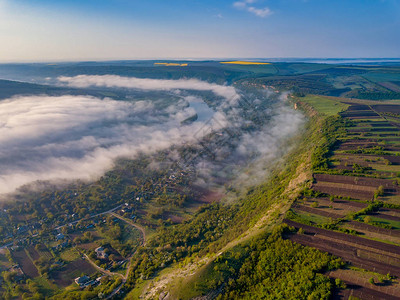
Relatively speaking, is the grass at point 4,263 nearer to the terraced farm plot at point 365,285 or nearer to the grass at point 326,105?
the terraced farm plot at point 365,285

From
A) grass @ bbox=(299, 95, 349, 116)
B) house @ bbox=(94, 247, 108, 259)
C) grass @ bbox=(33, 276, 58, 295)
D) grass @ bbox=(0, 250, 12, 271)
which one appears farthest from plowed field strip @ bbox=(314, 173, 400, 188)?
grass @ bbox=(0, 250, 12, 271)

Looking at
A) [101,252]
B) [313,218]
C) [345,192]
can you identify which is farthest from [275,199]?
[101,252]

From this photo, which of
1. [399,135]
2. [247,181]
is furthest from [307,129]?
[247,181]

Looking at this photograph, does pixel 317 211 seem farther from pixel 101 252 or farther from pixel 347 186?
pixel 101 252

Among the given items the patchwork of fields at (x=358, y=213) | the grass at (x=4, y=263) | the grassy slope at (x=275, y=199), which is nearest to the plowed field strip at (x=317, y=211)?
the patchwork of fields at (x=358, y=213)

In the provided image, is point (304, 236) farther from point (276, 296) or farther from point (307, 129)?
point (307, 129)

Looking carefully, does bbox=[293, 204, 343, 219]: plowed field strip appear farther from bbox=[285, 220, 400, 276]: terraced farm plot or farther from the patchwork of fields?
bbox=[285, 220, 400, 276]: terraced farm plot

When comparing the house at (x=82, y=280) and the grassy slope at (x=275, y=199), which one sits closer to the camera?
the grassy slope at (x=275, y=199)
